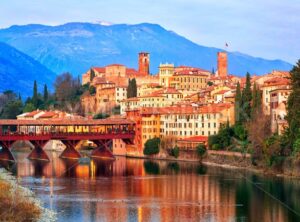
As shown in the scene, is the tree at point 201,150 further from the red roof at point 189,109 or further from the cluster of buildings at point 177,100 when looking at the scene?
the red roof at point 189,109

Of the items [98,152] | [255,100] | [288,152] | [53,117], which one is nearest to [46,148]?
[53,117]

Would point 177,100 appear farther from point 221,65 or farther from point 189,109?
point 221,65

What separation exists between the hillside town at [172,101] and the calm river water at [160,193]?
13.1m

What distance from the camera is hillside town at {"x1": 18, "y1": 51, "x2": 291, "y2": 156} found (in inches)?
3637

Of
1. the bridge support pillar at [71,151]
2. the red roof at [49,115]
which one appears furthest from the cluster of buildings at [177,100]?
the red roof at [49,115]

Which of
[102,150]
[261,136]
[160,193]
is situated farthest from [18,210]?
[102,150]

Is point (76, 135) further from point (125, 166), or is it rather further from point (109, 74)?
point (109, 74)

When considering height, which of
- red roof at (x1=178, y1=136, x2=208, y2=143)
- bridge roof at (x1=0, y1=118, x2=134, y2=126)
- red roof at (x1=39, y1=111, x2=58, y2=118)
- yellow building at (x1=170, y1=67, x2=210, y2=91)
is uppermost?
yellow building at (x1=170, y1=67, x2=210, y2=91)

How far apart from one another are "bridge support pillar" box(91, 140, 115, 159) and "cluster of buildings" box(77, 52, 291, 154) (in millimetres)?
3863

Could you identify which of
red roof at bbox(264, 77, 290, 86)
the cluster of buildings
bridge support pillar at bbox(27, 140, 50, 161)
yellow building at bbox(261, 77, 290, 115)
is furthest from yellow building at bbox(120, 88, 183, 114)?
yellow building at bbox(261, 77, 290, 115)

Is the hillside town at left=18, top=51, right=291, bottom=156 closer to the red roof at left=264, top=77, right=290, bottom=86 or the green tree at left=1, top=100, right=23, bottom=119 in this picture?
the red roof at left=264, top=77, right=290, bottom=86

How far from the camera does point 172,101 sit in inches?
4759

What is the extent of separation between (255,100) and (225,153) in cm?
665

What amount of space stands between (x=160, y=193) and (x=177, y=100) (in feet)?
210
